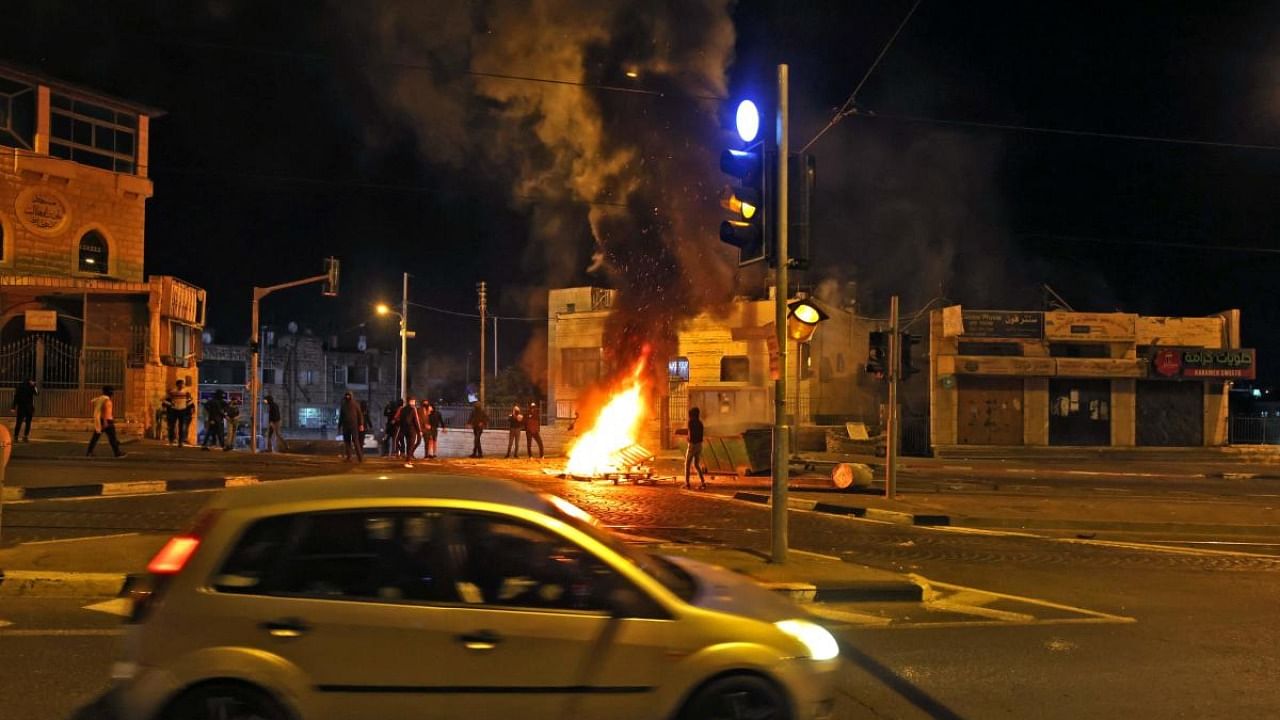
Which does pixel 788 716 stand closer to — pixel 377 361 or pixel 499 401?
pixel 499 401

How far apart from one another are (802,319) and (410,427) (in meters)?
14.0

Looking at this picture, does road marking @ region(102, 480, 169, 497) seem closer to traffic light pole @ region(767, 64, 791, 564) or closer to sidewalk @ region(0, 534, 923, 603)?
sidewalk @ region(0, 534, 923, 603)

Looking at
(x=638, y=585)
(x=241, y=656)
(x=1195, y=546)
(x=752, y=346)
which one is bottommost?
(x=1195, y=546)

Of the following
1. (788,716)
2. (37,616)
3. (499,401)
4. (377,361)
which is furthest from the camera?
(377,361)

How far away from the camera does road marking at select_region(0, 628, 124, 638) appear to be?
637 centimetres

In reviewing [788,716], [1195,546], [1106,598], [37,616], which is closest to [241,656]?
[788,716]

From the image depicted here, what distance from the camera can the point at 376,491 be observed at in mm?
4066

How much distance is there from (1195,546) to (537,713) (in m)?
11.9

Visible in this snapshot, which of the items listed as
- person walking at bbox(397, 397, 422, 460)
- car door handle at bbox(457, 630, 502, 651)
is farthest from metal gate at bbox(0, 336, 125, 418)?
car door handle at bbox(457, 630, 502, 651)

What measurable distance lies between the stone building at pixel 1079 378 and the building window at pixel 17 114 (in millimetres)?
31036

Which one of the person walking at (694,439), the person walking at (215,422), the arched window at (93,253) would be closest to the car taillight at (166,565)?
the person walking at (694,439)

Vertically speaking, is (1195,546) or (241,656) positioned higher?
(241,656)

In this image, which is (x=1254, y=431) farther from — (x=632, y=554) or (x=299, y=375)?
(x=299, y=375)

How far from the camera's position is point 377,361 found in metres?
68.6
